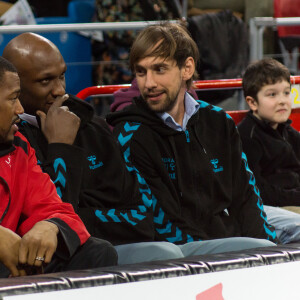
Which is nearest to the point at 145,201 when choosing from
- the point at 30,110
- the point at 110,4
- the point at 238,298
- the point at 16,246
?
the point at 30,110

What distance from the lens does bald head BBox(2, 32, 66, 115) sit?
2.80 meters

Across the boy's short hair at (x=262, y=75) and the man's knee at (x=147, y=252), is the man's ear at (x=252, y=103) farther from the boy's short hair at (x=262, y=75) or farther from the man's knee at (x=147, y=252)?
the man's knee at (x=147, y=252)

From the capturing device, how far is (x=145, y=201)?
112 inches

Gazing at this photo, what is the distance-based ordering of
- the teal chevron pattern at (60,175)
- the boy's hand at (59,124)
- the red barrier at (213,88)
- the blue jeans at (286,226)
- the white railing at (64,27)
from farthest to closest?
the white railing at (64,27) → the red barrier at (213,88) → the blue jeans at (286,226) → the boy's hand at (59,124) → the teal chevron pattern at (60,175)

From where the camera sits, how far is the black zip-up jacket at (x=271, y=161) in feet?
11.9

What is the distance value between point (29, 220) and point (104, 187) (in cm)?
60

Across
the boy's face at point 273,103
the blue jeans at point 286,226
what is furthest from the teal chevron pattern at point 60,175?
the boy's face at point 273,103

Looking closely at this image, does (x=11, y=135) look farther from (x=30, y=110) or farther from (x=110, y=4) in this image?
(x=110, y=4)

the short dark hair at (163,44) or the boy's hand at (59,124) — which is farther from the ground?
the short dark hair at (163,44)

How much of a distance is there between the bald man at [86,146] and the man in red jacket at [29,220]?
0.32 metres

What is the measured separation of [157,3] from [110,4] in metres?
0.36

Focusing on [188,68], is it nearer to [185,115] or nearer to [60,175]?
[185,115]

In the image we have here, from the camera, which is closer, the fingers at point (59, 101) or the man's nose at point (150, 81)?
the fingers at point (59, 101)

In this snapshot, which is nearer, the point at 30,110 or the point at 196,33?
the point at 30,110
